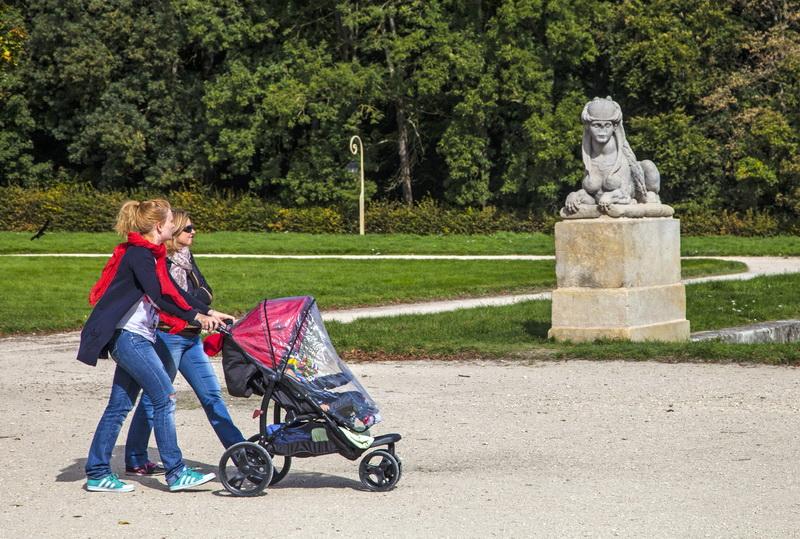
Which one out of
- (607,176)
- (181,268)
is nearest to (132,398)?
(181,268)

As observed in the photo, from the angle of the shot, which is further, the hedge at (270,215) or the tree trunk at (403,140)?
the tree trunk at (403,140)

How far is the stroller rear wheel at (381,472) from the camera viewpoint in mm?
7023

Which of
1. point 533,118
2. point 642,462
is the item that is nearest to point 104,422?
point 642,462

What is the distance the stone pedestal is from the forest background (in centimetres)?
2528

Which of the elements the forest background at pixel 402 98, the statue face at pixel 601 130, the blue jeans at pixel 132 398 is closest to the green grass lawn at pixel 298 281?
the statue face at pixel 601 130

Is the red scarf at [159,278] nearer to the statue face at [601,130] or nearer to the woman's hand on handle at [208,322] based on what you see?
the woman's hand on handle at [208,322]

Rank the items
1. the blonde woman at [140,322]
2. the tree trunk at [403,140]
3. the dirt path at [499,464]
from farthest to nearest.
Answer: the tree trunk at [403,140] < the blonde woman at [140,322] < the dirt path at [499,464]

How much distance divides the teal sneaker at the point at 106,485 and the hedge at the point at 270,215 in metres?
32.4

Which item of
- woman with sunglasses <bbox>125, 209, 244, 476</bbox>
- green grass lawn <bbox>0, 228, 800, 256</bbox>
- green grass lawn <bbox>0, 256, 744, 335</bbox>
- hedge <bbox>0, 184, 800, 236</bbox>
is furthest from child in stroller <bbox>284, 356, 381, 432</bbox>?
hedge <bbox>0, 184, 800, 236</bbox>

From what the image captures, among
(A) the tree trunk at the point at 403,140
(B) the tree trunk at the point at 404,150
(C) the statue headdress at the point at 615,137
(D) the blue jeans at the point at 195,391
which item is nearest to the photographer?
(D) the blue jeans at the point at 195,391

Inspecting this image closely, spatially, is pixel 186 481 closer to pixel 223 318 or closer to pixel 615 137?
pixel 223 318

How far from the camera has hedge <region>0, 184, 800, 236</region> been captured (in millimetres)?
39719

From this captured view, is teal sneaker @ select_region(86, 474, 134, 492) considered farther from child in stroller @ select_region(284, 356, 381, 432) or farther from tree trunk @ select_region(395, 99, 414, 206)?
tree trunk @ select_region(395, 99, 414, 206)

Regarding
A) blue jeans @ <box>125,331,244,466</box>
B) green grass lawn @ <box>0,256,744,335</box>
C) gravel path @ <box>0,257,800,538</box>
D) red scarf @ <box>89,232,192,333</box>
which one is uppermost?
red scarf @ <box>89,232,192,333</box>
